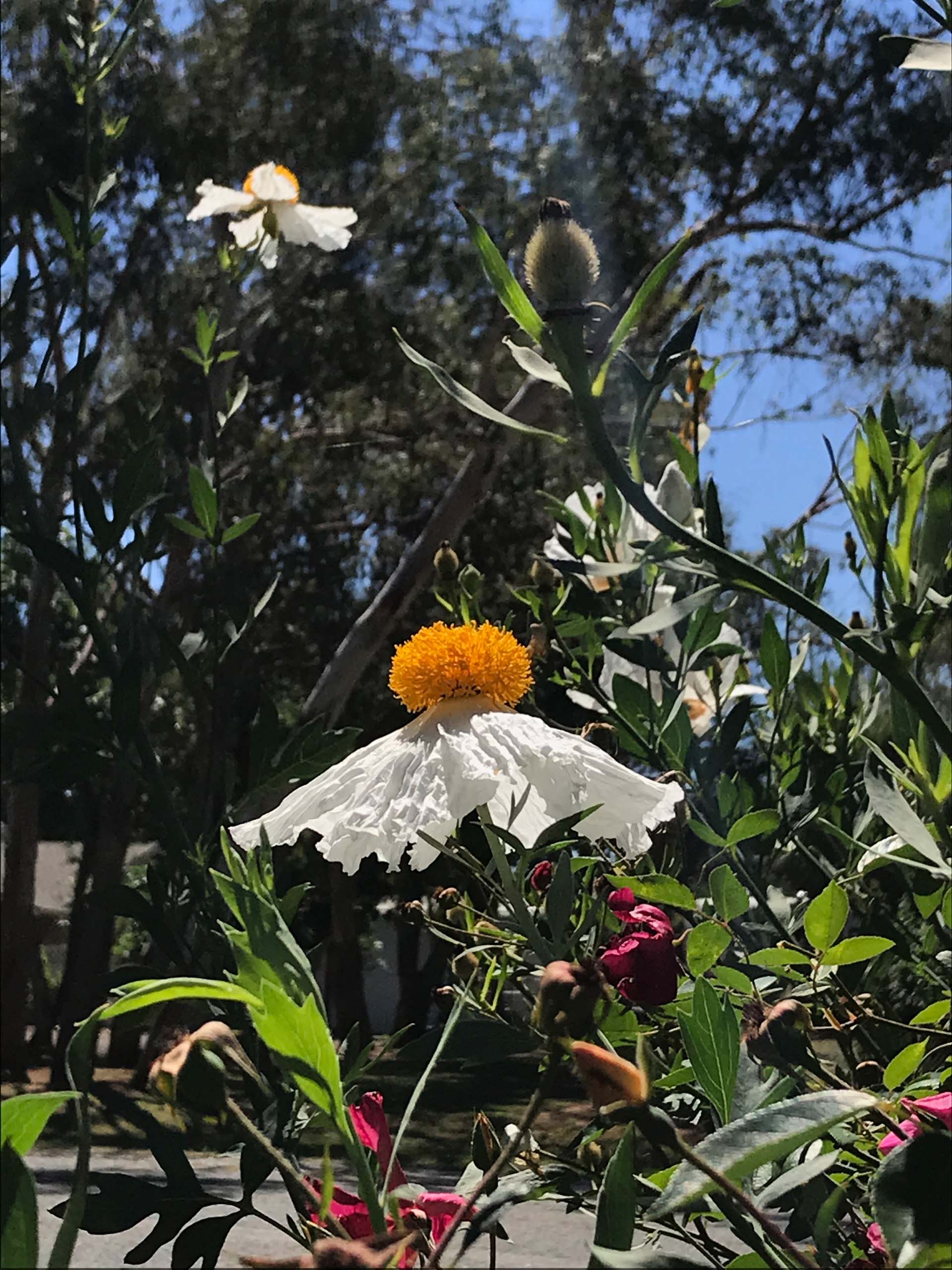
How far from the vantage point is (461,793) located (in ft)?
1.32

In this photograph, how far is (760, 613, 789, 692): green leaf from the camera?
1.83ft

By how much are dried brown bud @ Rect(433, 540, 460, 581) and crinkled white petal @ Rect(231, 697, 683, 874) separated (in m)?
0.18

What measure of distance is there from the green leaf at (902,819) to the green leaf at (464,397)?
124 mm

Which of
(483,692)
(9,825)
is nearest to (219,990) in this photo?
(483,692)

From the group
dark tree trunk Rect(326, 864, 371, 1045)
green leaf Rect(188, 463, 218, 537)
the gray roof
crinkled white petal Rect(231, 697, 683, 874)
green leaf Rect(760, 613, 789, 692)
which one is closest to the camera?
crinkled white petal Rect(231, 697, 683, 874)

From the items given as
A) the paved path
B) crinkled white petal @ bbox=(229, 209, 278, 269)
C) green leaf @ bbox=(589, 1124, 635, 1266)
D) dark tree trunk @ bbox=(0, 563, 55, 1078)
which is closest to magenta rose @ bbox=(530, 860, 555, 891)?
green leaf @ bbox=(589, 1124, 635, 1266)

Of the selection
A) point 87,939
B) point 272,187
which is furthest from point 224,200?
point 87,939

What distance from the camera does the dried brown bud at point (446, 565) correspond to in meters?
0.65

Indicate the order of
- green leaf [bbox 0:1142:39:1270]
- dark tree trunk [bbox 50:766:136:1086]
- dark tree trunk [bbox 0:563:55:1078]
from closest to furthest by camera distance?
green leaf [bbox 0:1142:39:1270] < dark tree trunk [bbox 50:766:136:1086] < dark tree trunk [bbox 0:563:55:1078]

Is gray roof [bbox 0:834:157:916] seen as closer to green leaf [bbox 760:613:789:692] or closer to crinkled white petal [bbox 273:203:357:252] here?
crinkled white petal [bbox 273:203:357:252]

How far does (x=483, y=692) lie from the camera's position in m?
0.49

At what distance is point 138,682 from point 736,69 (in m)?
5.14

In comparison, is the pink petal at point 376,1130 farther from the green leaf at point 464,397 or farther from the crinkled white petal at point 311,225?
the crinkled white petal at point 311,225

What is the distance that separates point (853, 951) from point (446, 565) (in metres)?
0.35
